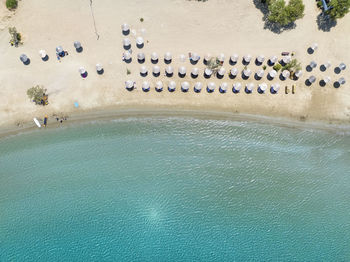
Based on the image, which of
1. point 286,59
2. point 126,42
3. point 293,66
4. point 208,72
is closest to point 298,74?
point 293,66

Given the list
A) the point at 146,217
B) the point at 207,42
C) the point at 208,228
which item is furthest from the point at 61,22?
the point at 208,228

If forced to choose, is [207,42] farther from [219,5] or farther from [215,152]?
[215,152]

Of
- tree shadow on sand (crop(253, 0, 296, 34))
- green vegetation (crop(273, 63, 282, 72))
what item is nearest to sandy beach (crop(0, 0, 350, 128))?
tree shadow on sand (crop(253, 0, 296, 34))

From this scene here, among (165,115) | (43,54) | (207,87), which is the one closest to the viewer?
(43,54)

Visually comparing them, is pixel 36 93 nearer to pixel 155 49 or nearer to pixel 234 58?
pixel 155 49

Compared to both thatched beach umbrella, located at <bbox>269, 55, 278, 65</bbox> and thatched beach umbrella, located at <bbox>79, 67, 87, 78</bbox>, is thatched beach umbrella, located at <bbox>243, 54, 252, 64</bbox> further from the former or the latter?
thatched beach umbrella, located at <bbox>79, 67, 87, 78</bbox>
